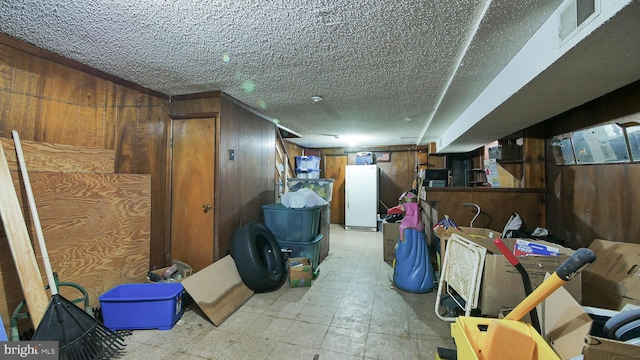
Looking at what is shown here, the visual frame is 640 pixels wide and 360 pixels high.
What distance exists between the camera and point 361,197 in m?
5.84

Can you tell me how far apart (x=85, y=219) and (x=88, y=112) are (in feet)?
3.02

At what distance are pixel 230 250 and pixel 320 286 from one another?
3.66 feet

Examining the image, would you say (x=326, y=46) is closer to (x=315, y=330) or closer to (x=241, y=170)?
(x=241, y=170)

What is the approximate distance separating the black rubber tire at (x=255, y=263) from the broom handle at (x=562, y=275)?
6.72 feet

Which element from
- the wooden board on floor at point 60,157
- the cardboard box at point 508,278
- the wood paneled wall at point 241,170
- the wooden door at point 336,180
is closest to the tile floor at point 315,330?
the cardboard box at point 508,278

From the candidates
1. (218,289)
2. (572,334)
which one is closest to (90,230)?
(218,289)

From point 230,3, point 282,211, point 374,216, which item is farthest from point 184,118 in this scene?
point 374,216

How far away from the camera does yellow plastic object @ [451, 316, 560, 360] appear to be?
979 millimetres

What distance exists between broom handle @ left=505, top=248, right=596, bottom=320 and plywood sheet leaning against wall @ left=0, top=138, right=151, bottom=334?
2915mm

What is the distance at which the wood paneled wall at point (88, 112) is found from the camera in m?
1.66

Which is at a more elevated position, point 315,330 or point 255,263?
point 255,263

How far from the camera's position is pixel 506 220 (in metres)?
2.79

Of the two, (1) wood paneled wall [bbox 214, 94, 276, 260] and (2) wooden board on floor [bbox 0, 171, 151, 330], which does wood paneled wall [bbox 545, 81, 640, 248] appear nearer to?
(1) wood paneled wall [bbox 214, 94, 276, 260]

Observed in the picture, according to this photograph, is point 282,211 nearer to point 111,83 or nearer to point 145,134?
point 145,134
